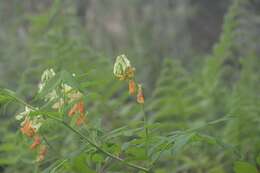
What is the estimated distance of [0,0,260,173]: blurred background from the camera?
10.8 ft

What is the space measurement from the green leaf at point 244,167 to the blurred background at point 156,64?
0.04 m

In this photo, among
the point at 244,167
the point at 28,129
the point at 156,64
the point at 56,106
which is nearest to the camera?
the point at 28,129

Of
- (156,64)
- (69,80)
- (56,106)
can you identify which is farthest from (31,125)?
(156,64)

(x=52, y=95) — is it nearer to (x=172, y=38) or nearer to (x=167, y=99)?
(x=167, y=99)

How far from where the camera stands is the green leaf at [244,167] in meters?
1.98

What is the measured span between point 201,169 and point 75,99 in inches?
69.7

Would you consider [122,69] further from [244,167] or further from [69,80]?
[244,167]

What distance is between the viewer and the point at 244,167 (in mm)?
1996

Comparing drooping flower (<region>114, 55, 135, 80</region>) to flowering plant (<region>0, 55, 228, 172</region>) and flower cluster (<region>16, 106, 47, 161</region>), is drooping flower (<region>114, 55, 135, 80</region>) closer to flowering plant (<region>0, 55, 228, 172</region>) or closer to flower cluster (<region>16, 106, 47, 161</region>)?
flowering plant (<region>0, 55, 228, 172</region>)

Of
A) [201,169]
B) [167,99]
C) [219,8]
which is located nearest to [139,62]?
[167,99]

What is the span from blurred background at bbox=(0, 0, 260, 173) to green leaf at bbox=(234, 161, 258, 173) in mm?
43

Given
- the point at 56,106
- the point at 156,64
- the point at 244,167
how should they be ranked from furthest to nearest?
the point at 156,64, the point at 244,167, the point at 56,106

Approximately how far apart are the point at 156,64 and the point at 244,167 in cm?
357

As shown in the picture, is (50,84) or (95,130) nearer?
(50,84)
